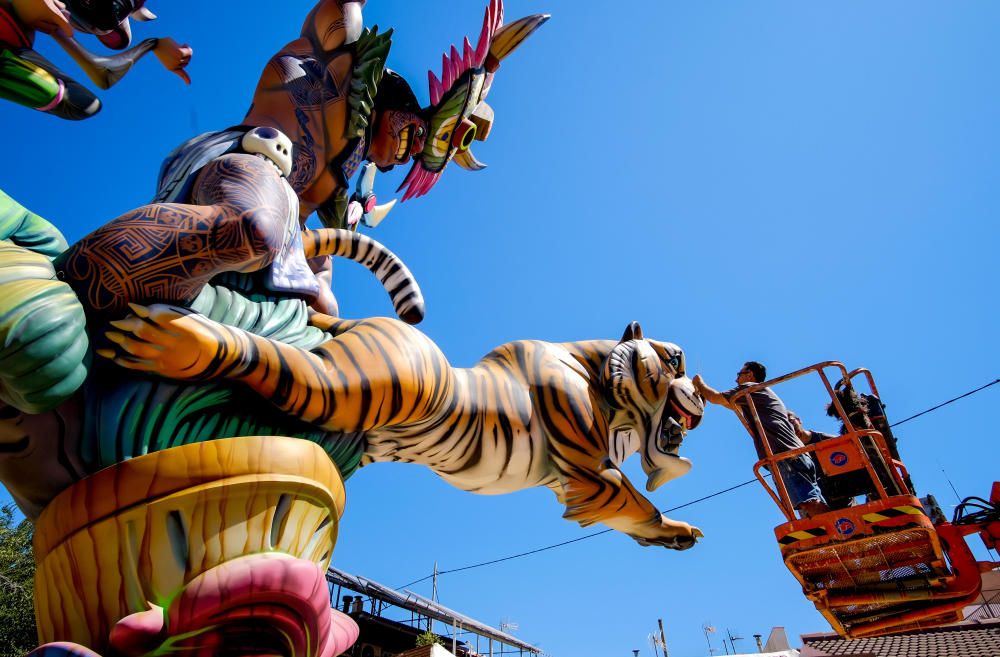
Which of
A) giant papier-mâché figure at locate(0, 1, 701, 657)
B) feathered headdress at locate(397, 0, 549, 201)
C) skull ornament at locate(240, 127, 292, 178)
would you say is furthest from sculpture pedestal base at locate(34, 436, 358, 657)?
feathered headdress at locate(397, 0, 549, 201)

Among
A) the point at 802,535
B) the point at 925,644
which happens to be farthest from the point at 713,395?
the point at 925,644

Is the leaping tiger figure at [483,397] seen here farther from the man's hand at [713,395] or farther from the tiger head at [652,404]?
the man's hand at [713,395]

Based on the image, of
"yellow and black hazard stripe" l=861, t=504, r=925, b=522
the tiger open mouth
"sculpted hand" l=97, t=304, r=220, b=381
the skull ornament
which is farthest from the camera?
"yellow and black hazard stripe" l=861, t=504, r=925, b=522

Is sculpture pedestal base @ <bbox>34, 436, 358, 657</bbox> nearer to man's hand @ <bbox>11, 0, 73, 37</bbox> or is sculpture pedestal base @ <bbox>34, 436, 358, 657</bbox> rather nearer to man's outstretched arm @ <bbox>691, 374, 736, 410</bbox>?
man's hand @ <bbox>11, 0, 73, 37</bbox>

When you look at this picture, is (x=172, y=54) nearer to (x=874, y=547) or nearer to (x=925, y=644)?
(x=874, y=547)

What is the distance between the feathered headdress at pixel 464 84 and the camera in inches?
112

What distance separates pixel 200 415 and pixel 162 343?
7.1 inches

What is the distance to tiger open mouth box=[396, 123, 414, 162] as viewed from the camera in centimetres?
275

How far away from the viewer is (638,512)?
188 cm

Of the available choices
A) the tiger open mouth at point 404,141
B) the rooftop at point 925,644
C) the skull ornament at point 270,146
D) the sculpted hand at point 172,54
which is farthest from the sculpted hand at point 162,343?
the rooftop at point 925,644

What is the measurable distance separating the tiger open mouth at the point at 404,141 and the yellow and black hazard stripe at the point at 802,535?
2.49 metres

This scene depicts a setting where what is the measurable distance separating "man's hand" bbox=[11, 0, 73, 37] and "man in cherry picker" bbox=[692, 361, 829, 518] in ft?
9.83

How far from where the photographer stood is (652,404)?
6.40 feet

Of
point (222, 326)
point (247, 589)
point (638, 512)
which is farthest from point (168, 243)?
point (638, 512)
